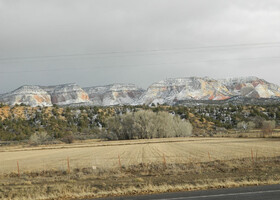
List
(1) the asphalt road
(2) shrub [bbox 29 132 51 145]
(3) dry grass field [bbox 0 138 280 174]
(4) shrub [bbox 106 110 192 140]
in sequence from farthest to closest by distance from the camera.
A: (4) shrub [bbox 106 110 192 140] → (2) shrub [bbox 29 132 51 145] → (3) dry grass field [bbox 0 138 280 174] → (1) the asphalt road

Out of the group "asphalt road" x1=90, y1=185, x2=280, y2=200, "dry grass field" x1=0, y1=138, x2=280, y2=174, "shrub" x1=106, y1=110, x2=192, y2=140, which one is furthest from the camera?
"shrub" x1=106, y1=110, x2=192, y2=140

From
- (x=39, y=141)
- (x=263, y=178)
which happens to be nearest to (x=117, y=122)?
(x=39, y=141)

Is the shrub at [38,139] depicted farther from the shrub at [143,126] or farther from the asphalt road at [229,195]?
the asphalt road at [229,195]

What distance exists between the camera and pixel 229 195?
14359 mm

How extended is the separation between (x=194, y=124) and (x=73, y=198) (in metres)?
131

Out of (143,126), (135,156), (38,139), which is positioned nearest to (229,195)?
(135,156)

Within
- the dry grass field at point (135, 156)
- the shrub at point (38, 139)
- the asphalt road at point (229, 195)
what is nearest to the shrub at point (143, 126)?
the shrub at point (38, 139)

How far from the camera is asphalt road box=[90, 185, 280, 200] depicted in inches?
539

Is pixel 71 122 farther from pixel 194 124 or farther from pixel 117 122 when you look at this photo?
pixel 194 124

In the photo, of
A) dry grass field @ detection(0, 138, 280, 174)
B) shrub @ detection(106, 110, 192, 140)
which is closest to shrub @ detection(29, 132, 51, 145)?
shrub @ detection(106, 110, 192, 140)

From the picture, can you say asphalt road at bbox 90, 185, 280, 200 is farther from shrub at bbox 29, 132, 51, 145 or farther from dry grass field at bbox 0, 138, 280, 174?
shrub at bbox 29, 132, 51, 145

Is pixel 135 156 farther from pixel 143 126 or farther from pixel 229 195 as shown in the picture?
pixel 143 126

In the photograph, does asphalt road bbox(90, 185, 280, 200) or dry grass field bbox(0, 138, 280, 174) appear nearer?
asphalt road bbox(90, 185, 280, 200)

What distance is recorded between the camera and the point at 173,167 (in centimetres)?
2638
